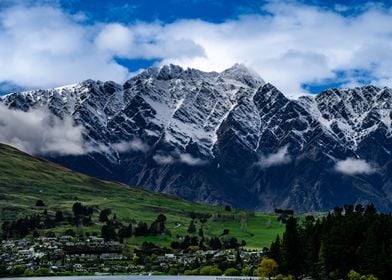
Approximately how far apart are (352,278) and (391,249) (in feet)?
38.2

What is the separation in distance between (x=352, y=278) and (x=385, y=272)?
7970 mm

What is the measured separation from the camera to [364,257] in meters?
200

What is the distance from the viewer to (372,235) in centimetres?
19838

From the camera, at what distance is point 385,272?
193625 millimetres

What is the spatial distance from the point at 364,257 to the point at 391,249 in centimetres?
842

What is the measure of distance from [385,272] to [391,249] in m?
5.67

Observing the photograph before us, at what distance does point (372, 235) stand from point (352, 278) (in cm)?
1216

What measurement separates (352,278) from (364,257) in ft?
27.2

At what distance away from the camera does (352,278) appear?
194000mm

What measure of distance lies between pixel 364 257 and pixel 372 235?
6034 mm

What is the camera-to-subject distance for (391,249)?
193875 millimetres
